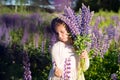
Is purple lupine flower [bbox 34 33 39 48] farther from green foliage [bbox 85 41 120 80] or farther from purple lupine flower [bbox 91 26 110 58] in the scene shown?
purple lupine flower [bbox 91 26 110 58]

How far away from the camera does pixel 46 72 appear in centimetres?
641

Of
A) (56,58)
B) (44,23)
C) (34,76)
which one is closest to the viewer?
(56,58)

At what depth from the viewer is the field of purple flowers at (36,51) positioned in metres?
5.73

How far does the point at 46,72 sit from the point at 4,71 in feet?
3.14

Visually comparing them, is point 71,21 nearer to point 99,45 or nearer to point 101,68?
point 99,45

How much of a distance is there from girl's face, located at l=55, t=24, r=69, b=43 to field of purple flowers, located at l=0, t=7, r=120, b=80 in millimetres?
360

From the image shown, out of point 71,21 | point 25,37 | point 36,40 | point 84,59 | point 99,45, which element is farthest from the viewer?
point 25,37

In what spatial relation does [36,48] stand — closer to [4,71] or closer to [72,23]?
[4,71]

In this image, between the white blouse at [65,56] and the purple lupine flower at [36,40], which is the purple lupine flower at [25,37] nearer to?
the purple lupine flower at [36,40]

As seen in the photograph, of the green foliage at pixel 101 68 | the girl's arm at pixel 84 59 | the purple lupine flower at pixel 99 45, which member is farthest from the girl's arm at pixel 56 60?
the green foliage at pixel 101 68

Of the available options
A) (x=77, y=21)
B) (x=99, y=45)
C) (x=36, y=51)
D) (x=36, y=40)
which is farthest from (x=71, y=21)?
(x=36, y=40)

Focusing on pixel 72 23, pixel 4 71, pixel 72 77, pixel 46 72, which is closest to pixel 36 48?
pixel 4 71

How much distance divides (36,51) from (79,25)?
3.45m

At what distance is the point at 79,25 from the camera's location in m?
4.04
